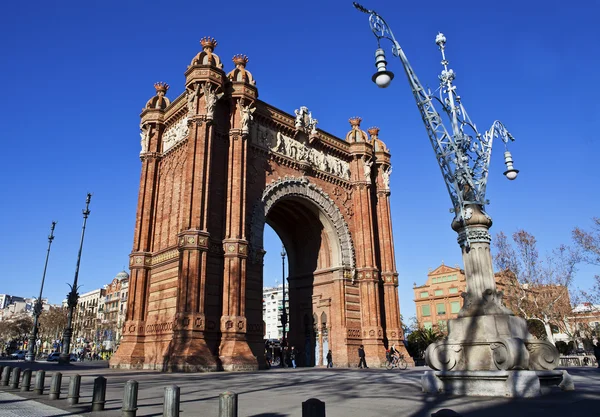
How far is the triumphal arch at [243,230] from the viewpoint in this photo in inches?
875

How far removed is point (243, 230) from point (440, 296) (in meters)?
60.0

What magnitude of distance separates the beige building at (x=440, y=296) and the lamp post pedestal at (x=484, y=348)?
64.9m

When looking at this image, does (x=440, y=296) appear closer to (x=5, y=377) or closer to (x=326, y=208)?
(x=326, y=208)

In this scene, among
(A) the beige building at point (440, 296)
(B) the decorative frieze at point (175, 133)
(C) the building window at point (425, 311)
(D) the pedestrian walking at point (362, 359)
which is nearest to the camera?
(B) the decorative frieze at point (175, 133)

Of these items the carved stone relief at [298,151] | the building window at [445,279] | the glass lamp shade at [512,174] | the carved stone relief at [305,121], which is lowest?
the glass lamp shade at [512,174]

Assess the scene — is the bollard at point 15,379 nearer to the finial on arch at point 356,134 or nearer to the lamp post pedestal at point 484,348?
the lamp post pedestal at point 484,348

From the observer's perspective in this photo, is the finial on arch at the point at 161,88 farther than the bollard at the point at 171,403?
Yes

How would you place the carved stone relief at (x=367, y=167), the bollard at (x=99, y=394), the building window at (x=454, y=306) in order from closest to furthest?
the bollard at (x=99, y=394) < the carved stone relief at (x=367, y=167) < the building window at (x=454, y=306)

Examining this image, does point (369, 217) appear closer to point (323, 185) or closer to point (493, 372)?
point (323, 185)

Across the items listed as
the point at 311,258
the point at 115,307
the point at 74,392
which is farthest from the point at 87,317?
the point at 74,392

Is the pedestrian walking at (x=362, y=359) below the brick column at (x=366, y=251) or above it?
below

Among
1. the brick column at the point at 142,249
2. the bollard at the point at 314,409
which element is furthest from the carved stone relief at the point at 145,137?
the bollard at the point at 314,409

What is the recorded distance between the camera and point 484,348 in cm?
988

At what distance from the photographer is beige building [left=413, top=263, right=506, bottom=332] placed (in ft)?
240
